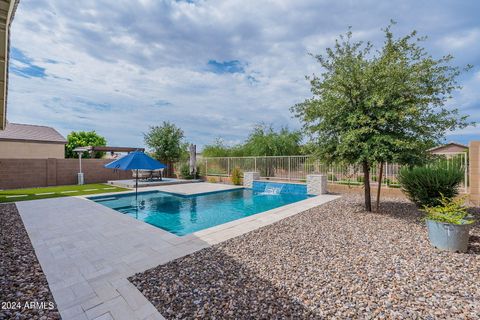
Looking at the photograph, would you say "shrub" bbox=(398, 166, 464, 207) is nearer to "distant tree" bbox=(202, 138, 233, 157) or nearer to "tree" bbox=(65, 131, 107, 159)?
"distant tree" bbox=(202, 138, 233, 157)

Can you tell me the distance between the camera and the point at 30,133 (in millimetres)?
21172

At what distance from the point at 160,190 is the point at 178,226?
6.78 meters

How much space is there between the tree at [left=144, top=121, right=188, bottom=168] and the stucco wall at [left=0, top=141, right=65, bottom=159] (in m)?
10.7

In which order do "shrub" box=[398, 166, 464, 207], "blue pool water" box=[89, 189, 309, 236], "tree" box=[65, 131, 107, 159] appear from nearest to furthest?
"shrub" box=[398, 166, 464, 207]
"blue pool water" box=[89, 189, 309, 236]
"tree" box=[65, 131, 107, 159]

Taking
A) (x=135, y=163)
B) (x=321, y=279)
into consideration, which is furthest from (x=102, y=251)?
(x=135, y=163)

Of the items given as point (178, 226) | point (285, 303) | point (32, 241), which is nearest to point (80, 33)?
point (32, 241)

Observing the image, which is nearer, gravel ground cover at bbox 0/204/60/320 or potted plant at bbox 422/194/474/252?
gravel ground cover at bbox 0/204/60/320

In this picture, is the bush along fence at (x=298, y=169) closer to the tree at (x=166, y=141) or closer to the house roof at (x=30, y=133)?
the tree at (x=166, y=141)

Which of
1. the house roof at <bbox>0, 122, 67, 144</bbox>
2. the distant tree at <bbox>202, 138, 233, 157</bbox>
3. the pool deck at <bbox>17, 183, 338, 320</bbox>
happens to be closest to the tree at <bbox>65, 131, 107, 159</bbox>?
the house roof at <bbox>0, 122, 67, 144</bbox>

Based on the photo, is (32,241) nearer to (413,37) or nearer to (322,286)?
(322,286)

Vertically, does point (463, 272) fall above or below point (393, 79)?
below

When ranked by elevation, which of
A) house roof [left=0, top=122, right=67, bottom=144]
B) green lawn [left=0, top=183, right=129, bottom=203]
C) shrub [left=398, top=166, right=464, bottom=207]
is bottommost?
green lawn [left=0, top=183, right=129, bottom=203]

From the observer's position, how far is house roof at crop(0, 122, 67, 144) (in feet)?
63.9

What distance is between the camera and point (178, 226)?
254 inches
